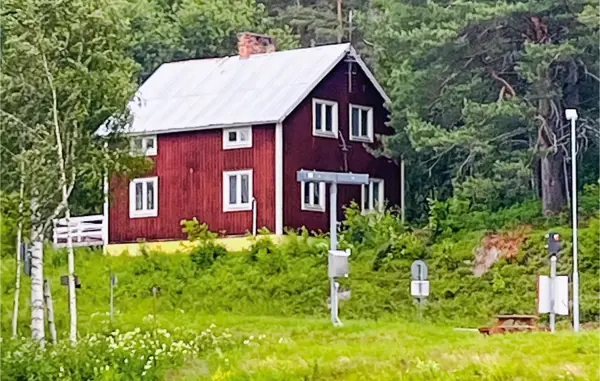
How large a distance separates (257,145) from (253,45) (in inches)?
242

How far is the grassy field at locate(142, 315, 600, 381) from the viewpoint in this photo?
57.7 ft

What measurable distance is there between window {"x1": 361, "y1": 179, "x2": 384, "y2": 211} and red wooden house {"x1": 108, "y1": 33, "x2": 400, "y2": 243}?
3 centimetres

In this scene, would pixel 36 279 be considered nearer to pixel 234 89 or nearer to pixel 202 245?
pixel 202 245

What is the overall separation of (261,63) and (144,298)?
11893 millimetres

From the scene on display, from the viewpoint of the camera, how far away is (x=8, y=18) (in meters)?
28.7

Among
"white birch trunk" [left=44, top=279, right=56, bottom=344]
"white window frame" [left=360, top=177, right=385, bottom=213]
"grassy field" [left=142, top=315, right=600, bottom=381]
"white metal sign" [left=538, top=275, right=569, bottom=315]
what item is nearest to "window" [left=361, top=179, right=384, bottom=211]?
"white window frame" [left=360, top=177, right=385, bottom=213]

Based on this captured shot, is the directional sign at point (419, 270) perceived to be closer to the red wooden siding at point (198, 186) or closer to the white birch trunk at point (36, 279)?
the white birch trunk at point (36, 279)

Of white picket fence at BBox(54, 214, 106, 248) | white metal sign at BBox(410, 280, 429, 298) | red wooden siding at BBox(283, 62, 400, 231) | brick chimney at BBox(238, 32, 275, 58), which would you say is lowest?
white metal sign at BBox(410, 280, 429, 298)

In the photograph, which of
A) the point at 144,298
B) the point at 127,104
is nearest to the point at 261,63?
the point at 144,298

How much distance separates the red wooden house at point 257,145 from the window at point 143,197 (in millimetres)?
29

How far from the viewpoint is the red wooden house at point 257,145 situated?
4125cm

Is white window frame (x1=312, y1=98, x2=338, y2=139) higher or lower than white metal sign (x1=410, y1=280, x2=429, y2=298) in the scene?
higher

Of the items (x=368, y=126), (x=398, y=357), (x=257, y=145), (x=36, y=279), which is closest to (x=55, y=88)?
(x=36, y=279)

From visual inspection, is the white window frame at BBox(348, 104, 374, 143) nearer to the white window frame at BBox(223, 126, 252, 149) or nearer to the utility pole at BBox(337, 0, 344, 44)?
the white window frame at BBox(223, 126, 252, 149)
